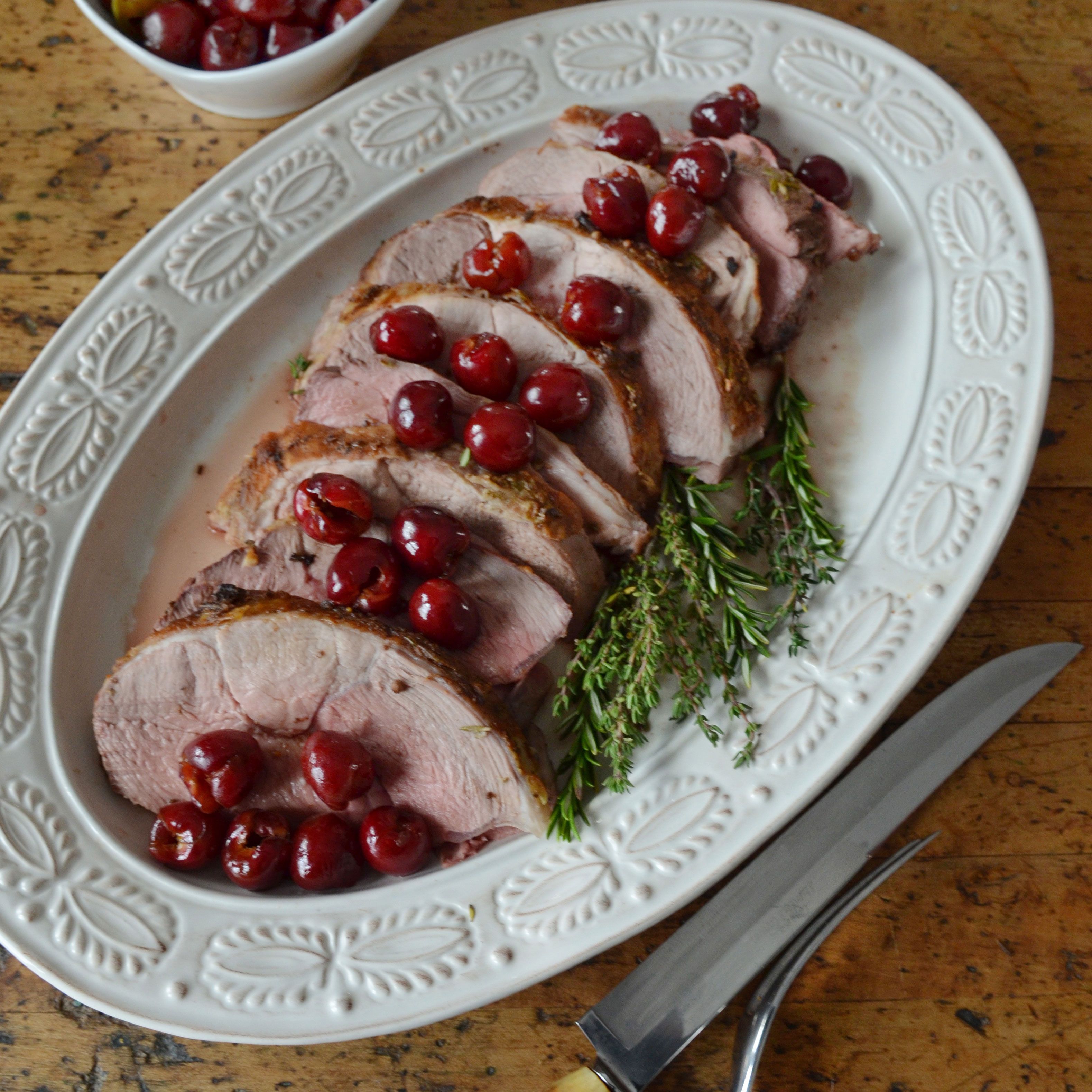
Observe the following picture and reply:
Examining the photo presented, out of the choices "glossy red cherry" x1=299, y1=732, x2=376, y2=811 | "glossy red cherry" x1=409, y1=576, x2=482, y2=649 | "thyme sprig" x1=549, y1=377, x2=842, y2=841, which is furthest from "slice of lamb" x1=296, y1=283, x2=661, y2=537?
"glossy red cherry" x1=299, y1=732, x2=376, y2=811

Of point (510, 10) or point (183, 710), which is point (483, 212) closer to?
point (510, 10)

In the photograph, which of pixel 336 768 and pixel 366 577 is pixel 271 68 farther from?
pixel 336 768

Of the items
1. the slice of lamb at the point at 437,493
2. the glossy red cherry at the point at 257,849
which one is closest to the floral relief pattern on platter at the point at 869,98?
the slice of lamb at the point at 437,493

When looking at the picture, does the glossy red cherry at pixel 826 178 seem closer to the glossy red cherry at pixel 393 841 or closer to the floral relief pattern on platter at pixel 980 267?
the floral relief pattern on platter at pixel 980 267

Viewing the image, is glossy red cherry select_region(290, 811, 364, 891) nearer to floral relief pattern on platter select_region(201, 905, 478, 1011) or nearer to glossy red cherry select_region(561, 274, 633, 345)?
floral relief pattern on platter select_region(201, 905, 478, 1011)

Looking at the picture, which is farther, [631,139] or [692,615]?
[631,139]

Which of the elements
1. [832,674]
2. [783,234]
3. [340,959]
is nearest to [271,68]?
[783,234]
